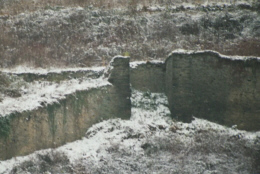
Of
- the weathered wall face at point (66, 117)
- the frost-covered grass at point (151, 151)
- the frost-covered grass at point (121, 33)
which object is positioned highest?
the frost-covered grass at point (121, 33)

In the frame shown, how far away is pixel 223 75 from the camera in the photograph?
1118cm

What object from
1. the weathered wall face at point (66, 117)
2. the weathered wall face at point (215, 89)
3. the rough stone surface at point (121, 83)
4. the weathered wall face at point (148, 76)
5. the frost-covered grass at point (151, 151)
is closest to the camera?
the weathered wall face at point (66, 117)

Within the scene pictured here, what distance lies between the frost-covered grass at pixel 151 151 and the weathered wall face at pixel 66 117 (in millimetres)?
241

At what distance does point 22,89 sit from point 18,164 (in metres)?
3.92

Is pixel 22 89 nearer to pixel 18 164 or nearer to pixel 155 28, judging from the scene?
pixel 18 164

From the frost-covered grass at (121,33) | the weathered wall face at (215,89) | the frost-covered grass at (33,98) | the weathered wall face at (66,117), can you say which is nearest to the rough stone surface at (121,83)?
the weathered wall face at (66,117)

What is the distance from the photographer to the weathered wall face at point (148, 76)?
12562 millimetres

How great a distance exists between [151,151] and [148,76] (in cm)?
409

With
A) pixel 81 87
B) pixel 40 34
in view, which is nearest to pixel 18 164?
pixel 81 87

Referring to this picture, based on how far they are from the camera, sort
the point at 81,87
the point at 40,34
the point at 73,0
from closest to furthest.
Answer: the point at 81,87 → the point at 40,34 → the point at 73,0

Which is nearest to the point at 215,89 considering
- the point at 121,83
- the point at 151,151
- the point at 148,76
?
the point at 148,76

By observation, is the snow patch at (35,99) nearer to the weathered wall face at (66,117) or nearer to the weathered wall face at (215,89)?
the weathered wall face at (66,117)

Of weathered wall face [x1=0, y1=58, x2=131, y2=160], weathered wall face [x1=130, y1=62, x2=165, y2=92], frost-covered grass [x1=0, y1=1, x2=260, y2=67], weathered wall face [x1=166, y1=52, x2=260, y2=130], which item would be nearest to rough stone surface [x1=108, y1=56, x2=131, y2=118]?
weathered wall face [x1=0, y1=58, x2=131, y2=160]

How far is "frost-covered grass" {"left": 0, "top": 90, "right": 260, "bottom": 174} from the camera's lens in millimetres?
7863
